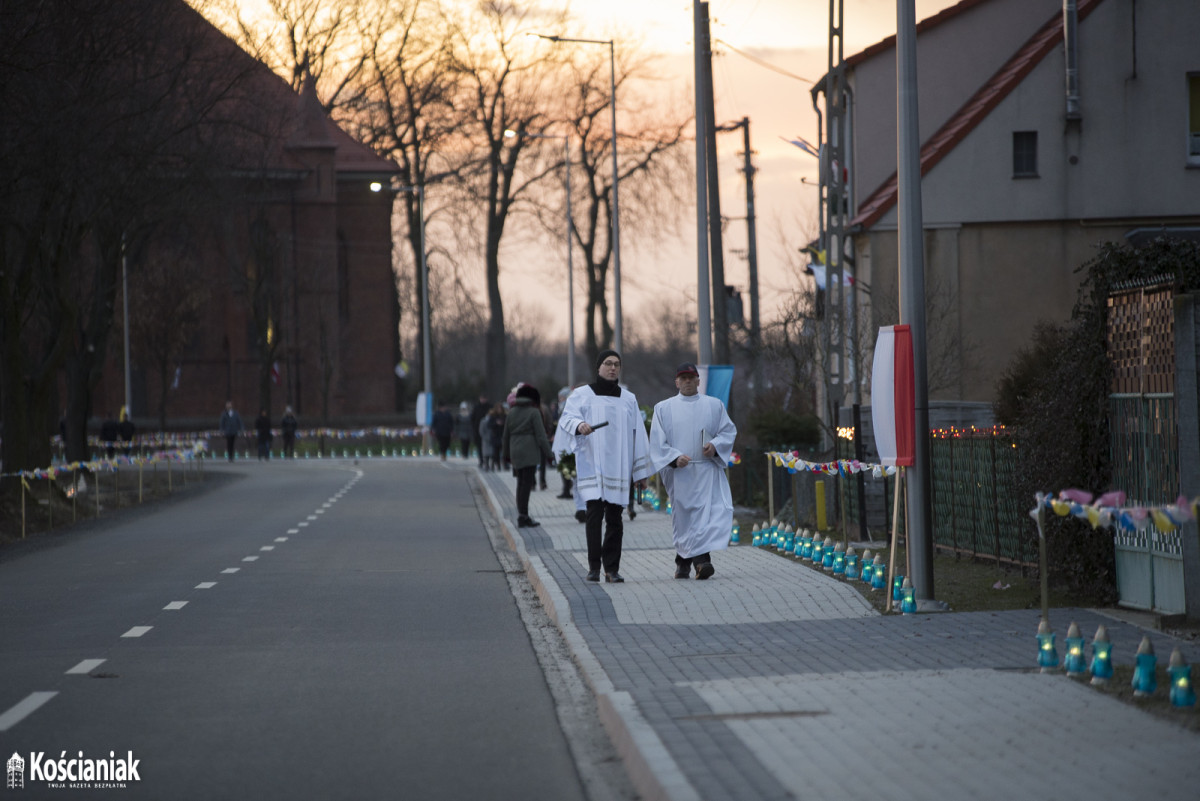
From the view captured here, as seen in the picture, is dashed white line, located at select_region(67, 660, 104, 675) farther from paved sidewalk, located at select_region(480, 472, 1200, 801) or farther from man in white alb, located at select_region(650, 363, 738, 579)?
man in white alb, located at select_region(650, 363, 738, 579)

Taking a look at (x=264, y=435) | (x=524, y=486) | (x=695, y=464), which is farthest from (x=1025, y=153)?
(x=264, y=435)

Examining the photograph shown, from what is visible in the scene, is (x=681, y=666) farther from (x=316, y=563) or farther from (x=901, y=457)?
(x=316, y=563)

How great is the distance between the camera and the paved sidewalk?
5691 millimetres

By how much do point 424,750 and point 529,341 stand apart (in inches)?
5189

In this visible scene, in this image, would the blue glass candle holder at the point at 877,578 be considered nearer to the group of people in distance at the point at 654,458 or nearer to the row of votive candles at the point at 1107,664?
the group of people in distance at the point at 654,458

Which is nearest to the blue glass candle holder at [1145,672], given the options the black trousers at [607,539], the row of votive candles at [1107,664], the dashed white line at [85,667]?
the row of votive candles at [1107,664]

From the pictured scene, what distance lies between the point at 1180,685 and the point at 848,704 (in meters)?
1.46

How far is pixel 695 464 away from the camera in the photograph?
13.2 metres

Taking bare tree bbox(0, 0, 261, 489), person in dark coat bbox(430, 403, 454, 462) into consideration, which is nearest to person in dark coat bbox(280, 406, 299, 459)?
person in dark coat bbox(430, 403, 454, 462)

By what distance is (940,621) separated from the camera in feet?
→ 34.1

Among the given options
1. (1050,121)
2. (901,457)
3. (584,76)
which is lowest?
(901,457)

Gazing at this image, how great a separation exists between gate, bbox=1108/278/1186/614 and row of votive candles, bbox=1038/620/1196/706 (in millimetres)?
1920

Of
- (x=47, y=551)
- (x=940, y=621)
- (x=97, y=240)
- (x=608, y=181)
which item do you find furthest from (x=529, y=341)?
(x=940, y=621)

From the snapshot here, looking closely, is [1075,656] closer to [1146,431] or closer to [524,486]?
[1146,431]
